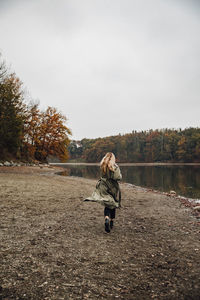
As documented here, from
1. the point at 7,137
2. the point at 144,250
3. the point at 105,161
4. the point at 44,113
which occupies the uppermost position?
the point at 44,113

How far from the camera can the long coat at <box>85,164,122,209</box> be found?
19.4 ft

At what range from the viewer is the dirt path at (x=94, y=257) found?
3.18 meters

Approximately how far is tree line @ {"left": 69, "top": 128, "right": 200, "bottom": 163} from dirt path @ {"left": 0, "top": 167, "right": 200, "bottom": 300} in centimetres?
10758

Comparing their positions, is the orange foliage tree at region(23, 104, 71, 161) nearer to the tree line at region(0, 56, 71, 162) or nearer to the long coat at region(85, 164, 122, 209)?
the tree line at region(0, 56, 71, 162)

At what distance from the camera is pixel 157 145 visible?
4983 inches

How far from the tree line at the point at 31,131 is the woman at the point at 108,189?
20.5m

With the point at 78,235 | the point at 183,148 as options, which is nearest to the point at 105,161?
the point at 78,235

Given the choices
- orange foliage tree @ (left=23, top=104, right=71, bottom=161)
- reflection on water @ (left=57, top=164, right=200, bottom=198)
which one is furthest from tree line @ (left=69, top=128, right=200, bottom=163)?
orange foliage tree @ (left=23, top=104, right=71, bottom=161)

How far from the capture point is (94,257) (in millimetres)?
4324

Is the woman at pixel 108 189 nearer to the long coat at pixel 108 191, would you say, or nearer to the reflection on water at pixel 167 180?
the long coat at pixel 108 191

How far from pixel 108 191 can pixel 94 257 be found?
2.11 meters

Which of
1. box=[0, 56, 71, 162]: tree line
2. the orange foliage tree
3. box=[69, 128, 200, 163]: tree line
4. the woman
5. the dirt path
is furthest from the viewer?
box=[69, 128, 200, 163]: tree line

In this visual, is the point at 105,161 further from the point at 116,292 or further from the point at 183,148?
the point at 183,148

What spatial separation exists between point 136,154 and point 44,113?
97.2 m
